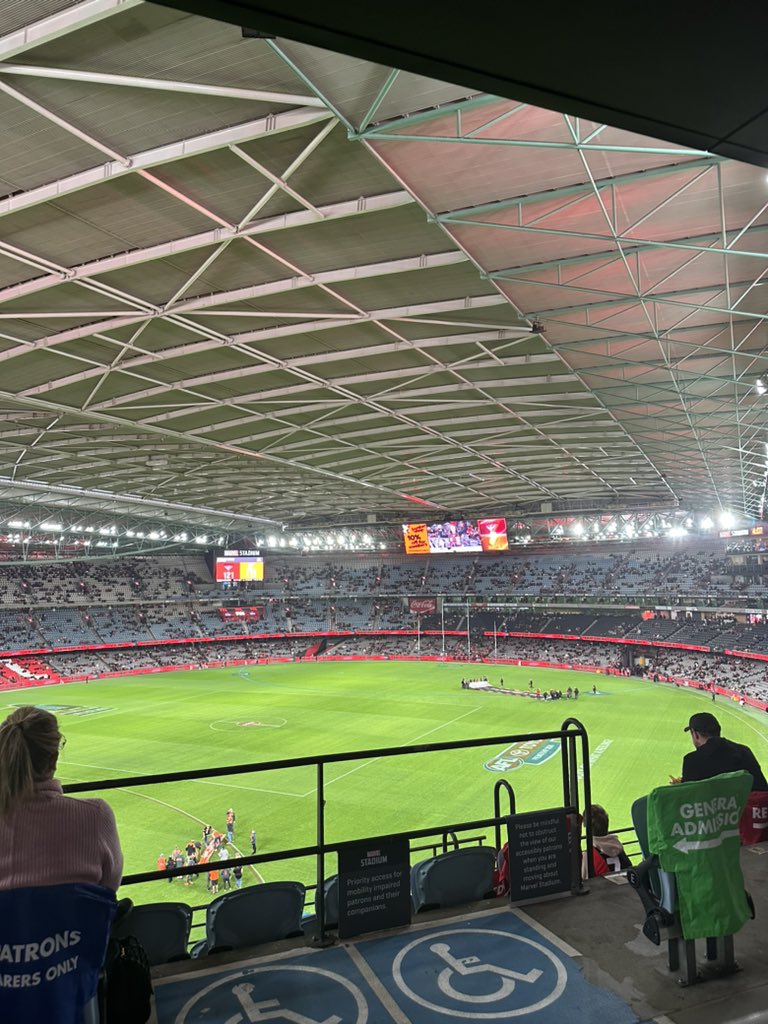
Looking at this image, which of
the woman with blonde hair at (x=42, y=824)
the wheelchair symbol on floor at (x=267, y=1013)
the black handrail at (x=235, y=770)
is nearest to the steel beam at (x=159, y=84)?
the black handrail at (x=235, y=770)

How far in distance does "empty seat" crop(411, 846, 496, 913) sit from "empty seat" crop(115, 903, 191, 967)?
2059mm

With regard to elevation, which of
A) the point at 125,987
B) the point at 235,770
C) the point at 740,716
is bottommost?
the point at 740,716

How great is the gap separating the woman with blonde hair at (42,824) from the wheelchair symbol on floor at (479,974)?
8.54 feet

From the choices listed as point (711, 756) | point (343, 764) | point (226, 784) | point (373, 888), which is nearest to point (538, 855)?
point (373, 888)

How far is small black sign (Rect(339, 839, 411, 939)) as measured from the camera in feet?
18.2

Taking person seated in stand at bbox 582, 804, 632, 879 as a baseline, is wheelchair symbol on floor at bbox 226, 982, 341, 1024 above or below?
above

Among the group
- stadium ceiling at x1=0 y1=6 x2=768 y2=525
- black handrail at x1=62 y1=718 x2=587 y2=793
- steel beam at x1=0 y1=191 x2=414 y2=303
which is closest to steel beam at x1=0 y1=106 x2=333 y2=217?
stadium ceiling at x1=0 y1=6 x2=768 y2=525

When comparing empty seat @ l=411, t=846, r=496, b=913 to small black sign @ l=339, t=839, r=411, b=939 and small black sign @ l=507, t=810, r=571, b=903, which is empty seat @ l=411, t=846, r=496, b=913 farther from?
small black sign @ l=339, t=839, r=411, b=939

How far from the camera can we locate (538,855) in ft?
20.2

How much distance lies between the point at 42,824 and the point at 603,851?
6399 mm

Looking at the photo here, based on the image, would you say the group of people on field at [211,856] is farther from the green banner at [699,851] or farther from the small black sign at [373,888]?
the green banner at [699,851]

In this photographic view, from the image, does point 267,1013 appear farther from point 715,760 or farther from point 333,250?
point 333,250

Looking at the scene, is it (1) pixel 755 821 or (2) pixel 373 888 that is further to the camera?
(1) pixel 755 821

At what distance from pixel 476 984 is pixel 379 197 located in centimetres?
1276
